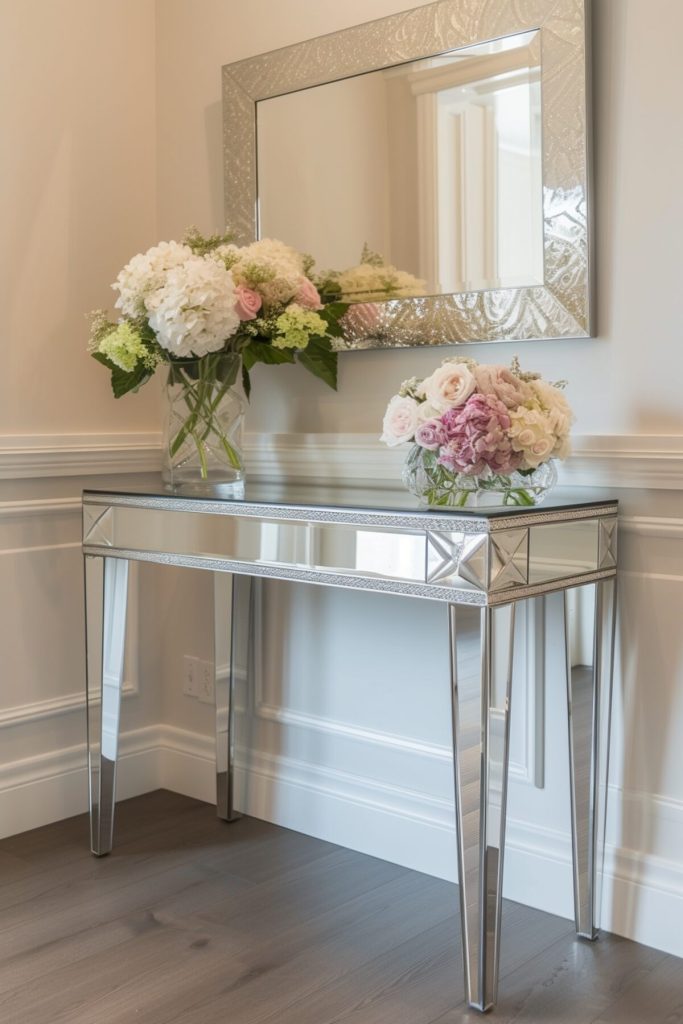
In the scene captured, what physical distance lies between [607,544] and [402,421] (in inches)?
18.3

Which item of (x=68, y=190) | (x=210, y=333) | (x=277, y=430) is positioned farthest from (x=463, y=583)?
(x=68, y=190)

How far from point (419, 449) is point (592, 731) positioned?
0.65 metres

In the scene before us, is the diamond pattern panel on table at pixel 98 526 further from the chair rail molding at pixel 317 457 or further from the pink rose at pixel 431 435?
the pink rose at pixel 431 435

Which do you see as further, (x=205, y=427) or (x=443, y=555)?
(x=205, y=427)

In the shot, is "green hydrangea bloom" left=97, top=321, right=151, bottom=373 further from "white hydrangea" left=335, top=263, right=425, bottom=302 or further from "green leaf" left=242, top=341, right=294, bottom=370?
"white hydrangea" left=335, top=263, right=425, bottom=302

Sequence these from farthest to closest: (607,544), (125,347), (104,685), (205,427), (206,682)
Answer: (206,682) < (104,685) < (205,427) < (125,347) < (607,544)

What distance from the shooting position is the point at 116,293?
284 centimetres

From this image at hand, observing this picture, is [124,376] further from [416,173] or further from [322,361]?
[416,173]

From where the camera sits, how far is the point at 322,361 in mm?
2484

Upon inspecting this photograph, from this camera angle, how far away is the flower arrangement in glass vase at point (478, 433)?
6.03ft

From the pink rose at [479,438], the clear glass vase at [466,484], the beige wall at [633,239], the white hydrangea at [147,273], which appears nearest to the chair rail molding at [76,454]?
the white hydrangea at [147,273]

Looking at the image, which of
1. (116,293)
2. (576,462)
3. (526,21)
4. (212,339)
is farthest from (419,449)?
(116,293)

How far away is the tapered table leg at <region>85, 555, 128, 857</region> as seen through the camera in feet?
8.21

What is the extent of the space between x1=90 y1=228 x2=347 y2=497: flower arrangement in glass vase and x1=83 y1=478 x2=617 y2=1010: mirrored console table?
0.16 meters
